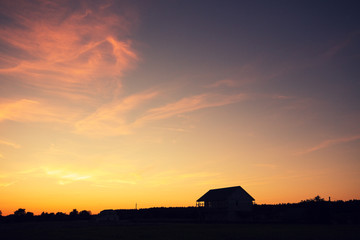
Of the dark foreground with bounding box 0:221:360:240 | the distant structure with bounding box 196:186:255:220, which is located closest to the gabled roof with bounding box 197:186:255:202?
the distant structure with bounding box 196:186:255:220

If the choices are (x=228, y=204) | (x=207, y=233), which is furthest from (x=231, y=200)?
(x=207, y=233)

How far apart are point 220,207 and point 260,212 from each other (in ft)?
42.9

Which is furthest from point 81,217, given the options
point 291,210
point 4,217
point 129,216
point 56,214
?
point 291,210

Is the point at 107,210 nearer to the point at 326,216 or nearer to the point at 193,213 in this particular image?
the point at 193,213

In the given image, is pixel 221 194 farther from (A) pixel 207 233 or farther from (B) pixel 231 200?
(A) pixel 207 233

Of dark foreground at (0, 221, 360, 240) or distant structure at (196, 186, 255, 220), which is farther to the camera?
distant structure at (196, 186, 255, 220)

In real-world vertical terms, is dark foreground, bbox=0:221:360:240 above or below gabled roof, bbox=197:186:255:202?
below

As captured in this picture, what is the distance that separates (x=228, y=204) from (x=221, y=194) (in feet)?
13.7

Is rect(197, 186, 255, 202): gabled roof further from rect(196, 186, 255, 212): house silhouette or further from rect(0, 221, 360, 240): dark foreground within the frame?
rect(0, 221, 360, 240): dark foreground

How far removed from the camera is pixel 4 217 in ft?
303

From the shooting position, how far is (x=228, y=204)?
7444cm

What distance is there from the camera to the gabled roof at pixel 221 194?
7613 centimetres

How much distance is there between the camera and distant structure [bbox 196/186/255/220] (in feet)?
243

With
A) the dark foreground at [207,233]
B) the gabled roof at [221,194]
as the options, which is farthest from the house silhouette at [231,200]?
the dark foreground at [207,233]
